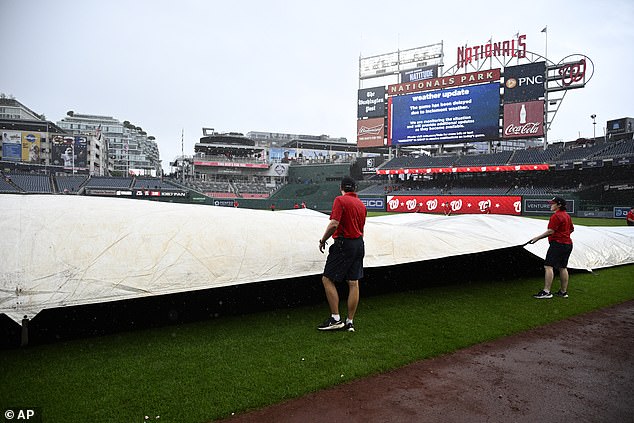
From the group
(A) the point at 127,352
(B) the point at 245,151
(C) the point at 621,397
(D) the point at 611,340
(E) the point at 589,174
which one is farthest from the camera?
(B) the point at 245,151

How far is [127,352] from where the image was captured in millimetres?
3490

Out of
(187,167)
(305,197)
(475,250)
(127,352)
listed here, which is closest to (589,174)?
(305,197)

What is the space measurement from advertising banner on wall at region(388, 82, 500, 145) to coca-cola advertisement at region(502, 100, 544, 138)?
33.8 inches

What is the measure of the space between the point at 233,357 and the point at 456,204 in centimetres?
3114

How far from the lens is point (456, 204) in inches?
1262

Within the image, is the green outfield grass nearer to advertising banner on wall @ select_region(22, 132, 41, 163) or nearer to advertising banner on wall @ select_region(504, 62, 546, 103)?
advertising banner on wall @ select_region(504, 62, 546, 103)

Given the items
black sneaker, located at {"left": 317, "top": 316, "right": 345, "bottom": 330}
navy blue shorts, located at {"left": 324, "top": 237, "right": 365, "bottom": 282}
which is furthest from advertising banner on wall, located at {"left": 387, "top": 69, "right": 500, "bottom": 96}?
black sneaker, located at {"left": 317, "top": 316, "right": 345, "bottom": 330}

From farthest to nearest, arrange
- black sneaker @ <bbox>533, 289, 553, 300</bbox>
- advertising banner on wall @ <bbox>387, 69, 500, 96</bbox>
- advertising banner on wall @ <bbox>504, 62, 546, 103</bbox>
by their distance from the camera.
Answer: advertising banner on wall @ <bbox>387, 69, 500, 96</bbox> < advertising banner on wall @ <bbox>504, 62, 546, 103</bbox> < black sneaker @ <bbox>533, 289, 553, 300</bbox>

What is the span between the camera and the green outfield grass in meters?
2.65

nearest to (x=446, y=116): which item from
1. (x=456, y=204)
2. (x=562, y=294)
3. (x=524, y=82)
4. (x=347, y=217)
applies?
(x=524, y=82)

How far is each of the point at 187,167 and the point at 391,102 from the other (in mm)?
43675

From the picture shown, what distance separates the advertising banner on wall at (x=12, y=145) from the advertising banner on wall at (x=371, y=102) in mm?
49714

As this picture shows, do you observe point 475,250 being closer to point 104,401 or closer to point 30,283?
point 104,401

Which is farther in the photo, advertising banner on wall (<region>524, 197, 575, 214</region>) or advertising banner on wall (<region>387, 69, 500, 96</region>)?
advertising banner on wall (<region>387, 69, 500, 96</region>)
